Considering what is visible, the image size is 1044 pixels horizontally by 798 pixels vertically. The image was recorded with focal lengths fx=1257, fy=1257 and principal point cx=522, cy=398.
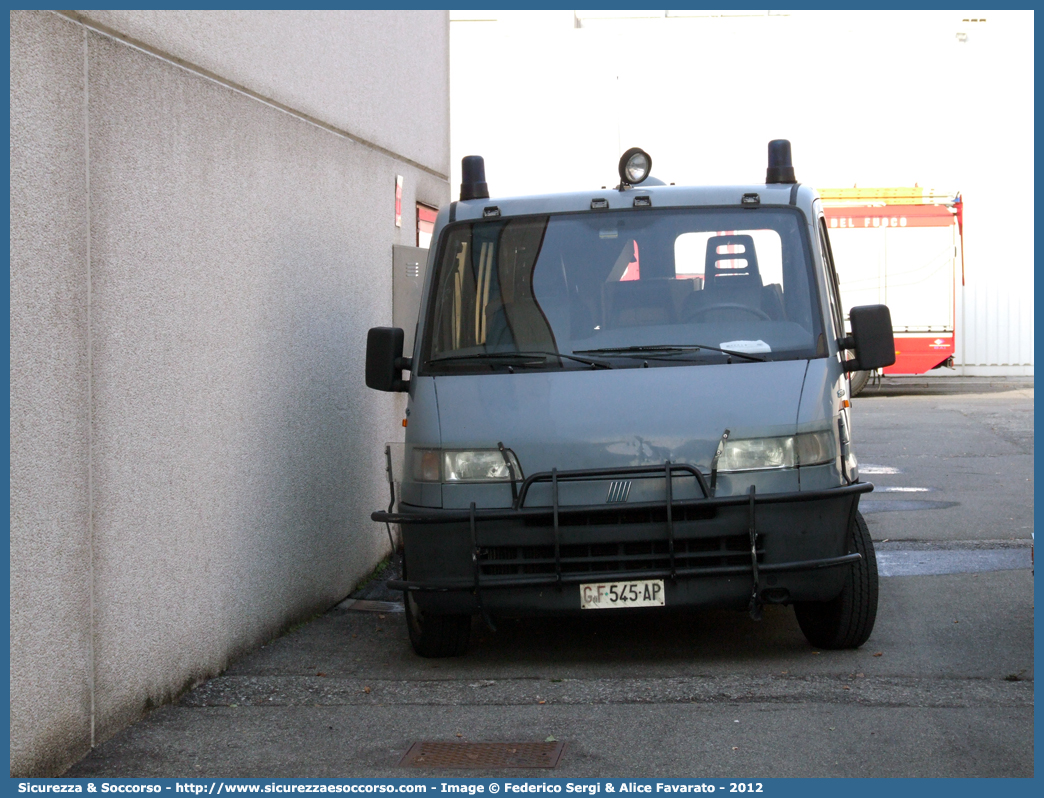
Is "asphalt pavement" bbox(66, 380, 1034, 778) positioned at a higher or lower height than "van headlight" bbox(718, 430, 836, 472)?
lower

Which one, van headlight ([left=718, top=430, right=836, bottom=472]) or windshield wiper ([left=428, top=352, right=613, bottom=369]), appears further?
windshield wiper ([left=428, top=352, right=613, bottom=369])

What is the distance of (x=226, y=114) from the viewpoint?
6.27 metres

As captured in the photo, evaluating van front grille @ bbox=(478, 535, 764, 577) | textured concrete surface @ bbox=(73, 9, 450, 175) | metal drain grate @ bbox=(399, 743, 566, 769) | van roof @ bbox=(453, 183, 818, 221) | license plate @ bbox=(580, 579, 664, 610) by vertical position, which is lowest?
metal drain grate @ bbox=(399, 743, 566, 769)

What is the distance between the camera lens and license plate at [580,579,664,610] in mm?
5711

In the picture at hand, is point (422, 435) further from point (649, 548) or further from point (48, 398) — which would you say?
point (48, 398)

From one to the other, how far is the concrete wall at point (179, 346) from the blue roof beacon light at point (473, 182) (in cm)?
101

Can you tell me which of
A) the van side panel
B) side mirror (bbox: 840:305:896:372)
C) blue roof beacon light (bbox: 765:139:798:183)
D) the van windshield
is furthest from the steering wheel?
the van side panel

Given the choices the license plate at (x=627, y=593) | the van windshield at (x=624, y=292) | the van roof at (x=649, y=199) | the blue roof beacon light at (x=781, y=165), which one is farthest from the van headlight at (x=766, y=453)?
the blue roof beacon light at (x=781, y=165)

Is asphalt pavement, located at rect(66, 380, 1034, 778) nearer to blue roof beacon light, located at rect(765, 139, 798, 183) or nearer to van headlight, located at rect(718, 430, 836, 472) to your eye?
van headlight, located at rect(718, 430, 836, 472)

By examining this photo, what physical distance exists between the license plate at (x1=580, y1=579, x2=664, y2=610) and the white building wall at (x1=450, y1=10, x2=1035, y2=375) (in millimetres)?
21813

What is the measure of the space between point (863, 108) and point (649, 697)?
23.9 meters

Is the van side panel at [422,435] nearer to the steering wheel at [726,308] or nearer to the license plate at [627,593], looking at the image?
the license plate at [627,593]

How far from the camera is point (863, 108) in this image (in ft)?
89.1

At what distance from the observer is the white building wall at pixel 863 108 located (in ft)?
88.7
